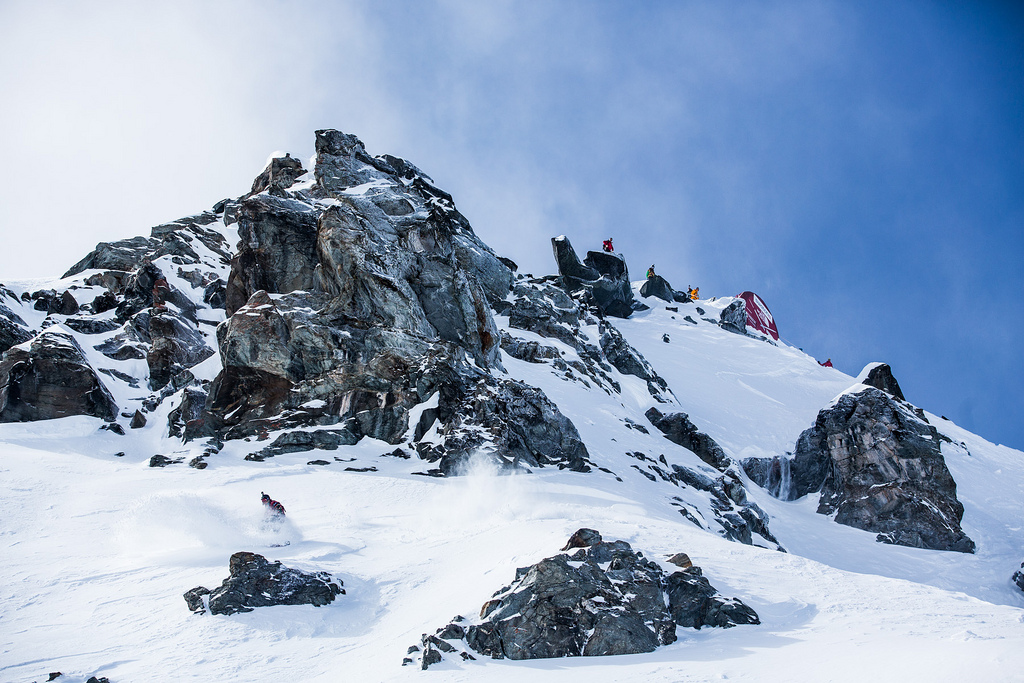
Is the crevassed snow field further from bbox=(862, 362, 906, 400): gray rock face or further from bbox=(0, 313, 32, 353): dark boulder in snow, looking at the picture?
bbox=(862, 362, 906, 400): gray rock face

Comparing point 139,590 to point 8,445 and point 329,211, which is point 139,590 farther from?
point 329,211

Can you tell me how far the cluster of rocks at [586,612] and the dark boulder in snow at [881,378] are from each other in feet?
144

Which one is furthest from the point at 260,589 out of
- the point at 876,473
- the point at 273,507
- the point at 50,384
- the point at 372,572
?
the point at 876,473

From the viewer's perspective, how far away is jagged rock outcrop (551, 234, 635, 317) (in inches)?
2874

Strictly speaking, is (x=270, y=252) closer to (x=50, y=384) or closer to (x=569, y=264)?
(x=50, y=384)

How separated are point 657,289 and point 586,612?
3199 inches

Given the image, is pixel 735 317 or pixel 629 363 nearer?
pixel 629 363

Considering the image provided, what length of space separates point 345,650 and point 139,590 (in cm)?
537

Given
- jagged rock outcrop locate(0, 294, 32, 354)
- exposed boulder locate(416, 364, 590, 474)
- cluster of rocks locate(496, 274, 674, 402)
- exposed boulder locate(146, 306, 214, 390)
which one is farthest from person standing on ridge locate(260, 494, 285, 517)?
cluster of rocks locate(496, 274, 674, 402)

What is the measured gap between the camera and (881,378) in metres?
47.9

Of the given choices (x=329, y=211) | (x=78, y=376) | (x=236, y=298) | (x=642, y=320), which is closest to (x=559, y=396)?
(x=329, y=211)

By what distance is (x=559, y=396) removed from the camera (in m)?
36.6

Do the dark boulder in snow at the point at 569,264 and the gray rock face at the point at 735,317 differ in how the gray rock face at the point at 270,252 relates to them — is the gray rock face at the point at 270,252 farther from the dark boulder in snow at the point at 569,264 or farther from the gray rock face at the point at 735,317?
the gray rock face at the point at 735,317

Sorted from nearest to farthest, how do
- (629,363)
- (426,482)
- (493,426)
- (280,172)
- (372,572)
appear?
(372,572) → (426,482) → (493,426) → (280,172) → (629,363)
